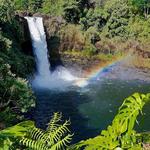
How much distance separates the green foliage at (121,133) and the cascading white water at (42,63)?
3912 cm

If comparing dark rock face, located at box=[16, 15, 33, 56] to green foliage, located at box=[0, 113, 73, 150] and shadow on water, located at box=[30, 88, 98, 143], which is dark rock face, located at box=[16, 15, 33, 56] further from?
green foliage, located at box=[0, 113, 73, 150]

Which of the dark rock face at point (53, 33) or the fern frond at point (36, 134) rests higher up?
the dark rock face at point (53, 33)

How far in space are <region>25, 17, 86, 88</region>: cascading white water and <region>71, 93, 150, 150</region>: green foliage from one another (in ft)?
128

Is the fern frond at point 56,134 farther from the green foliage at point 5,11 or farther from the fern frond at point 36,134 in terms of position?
the green foliage at point 5,11

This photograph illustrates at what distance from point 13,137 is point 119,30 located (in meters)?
47.3

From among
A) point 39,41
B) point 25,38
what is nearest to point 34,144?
point 25,38

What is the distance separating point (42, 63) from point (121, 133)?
45.2 meters

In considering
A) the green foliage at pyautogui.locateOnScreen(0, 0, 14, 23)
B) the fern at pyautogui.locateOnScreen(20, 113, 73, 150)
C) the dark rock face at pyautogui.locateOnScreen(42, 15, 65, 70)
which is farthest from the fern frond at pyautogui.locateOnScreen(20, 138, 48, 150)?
the dark rock face at pyautogui.locateOnScreen(42, 15, 65, 70)

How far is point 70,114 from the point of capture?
31.3 meters

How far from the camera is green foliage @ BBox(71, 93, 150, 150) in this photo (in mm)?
2025

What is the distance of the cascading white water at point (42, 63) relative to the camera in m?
42.9

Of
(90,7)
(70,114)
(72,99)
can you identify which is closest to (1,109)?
(70,114)

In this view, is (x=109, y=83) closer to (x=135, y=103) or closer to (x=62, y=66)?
(x=62, y=66)

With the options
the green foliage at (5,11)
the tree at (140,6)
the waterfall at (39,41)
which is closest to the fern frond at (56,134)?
the green foliage at (5,11)
